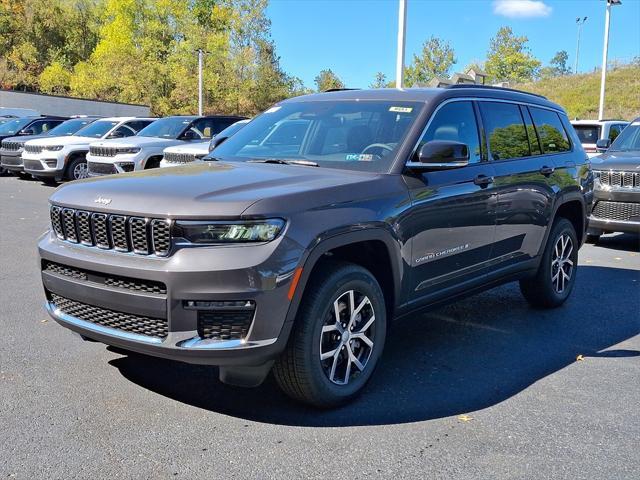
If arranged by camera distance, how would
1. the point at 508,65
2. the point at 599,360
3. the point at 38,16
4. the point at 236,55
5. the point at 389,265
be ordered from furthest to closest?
1. the point at 508,65
2. the point at 38,16
3. the point at 236,55
4. the point at 599,360
5. the point at 389,265

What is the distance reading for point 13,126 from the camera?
810 inches

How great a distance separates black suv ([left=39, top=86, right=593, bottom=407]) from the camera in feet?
10.6

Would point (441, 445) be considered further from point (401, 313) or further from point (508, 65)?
point (508, 65)

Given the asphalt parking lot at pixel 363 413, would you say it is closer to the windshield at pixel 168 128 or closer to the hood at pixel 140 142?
the hood at pixel 140 142

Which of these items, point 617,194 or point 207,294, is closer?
point 207,294

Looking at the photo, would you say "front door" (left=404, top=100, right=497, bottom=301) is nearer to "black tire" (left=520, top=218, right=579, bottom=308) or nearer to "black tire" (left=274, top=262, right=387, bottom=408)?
"black tire" (left=274, top=262, right=387, bottom=408)

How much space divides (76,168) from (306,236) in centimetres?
1414

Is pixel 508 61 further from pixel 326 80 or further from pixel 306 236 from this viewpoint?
pixel 306 236

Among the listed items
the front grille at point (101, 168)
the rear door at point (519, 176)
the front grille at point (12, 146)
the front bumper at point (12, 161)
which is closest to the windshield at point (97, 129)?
the front grille at point (12, 146)

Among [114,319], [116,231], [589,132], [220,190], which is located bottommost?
[114,319]

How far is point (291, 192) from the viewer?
350 centimetres

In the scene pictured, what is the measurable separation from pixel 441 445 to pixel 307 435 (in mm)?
713

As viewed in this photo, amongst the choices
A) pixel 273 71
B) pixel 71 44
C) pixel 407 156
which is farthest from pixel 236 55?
pixel 407 156

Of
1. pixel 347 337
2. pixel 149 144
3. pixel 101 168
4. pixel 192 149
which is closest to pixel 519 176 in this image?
pixel 347 337
